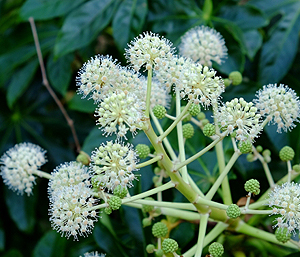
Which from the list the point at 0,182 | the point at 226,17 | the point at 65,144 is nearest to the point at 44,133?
the point at 65,144

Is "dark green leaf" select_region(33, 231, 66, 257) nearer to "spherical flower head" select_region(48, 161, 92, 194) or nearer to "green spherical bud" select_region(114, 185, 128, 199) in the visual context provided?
"spherical flower head" select_region(48, 161, 92, 194)

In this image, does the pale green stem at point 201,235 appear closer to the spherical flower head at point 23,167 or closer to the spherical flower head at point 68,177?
the spherical flower head at point 68,177

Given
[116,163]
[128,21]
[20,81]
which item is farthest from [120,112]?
[20,81]

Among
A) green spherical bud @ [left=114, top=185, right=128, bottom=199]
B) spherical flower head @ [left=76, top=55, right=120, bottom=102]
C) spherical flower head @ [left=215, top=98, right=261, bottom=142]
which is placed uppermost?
spherical flower head @ [left=76, top=55, right=120, bottom=102]

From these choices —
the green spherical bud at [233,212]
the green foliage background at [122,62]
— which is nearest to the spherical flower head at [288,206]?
the green spherical bud at [233,212]

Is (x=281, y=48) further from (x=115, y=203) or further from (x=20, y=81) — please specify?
(x=20, y=81)

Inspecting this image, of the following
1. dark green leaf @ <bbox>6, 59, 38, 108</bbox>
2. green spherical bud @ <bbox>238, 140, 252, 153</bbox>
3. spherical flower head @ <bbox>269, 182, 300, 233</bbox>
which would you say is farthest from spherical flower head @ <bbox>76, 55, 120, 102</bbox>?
dark green leaf @ <bbox>6, 59, 38, 108</bbox>

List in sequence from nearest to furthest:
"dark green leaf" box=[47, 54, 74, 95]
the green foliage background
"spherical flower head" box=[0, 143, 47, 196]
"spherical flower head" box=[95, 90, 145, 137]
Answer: "spherical flower head" box=[95, 90, 145, 137], "spherical flower head" box=[0, 143, 47, 196], the green foliage background, "dark green leaf" box=[47, 54, 74, 95]
